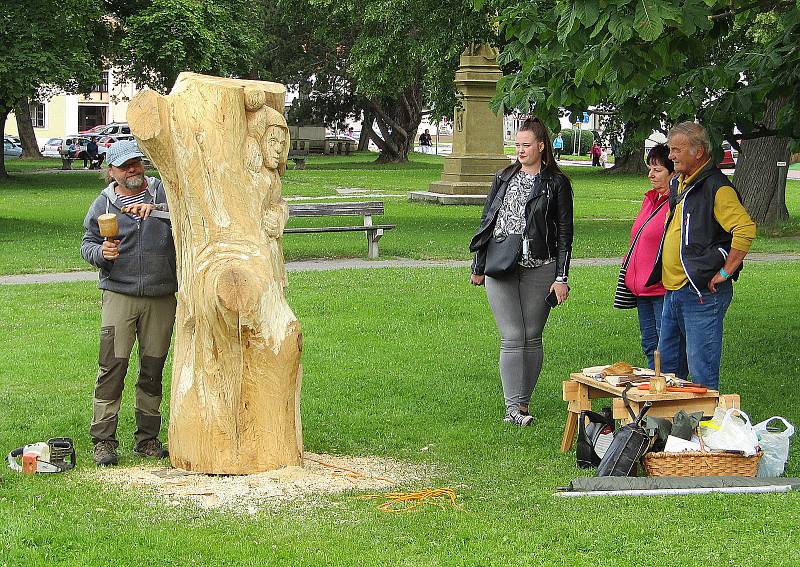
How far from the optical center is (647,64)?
294 inches

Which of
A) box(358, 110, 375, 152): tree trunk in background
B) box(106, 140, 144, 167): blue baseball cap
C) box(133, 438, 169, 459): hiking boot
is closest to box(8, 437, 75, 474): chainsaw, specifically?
box(133, 438, 169, 459): hiking boot

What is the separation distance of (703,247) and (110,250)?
3485 mm

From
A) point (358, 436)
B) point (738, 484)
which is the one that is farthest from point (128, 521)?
point (738, 484)

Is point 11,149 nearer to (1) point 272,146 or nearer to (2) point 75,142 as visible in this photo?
(2) point 75,142

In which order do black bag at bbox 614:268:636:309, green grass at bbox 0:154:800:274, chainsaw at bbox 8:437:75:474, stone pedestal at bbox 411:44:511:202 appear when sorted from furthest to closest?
stone pedestal at bbox 411:44:511:202, green grass at bbox 0:154:800:274, black bag at bbox 614:268:636:309, chainsaw at bbox 8:437:75:474

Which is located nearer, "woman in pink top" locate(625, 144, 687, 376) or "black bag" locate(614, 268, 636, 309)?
"woman in pink top" locate(625, 144, 687, 376)

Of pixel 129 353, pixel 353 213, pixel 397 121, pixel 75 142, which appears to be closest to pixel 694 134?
pixel 129 353

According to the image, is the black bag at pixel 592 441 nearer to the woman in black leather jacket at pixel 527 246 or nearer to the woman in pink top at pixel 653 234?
the woman in black leather jacket at pixel 527 246

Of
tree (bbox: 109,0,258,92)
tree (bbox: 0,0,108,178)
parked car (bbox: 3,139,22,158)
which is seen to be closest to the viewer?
tree (bbox: 0,0,108,178)

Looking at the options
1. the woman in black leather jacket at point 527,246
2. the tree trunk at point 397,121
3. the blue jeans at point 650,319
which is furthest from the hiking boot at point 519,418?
the tree trunk at point 397,121

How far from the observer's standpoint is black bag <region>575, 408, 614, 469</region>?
706cm

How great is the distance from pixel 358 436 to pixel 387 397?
1186mm

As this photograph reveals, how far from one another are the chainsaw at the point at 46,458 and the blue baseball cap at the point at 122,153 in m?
1.62

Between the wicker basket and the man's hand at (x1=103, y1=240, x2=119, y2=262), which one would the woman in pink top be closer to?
the wicker basket
